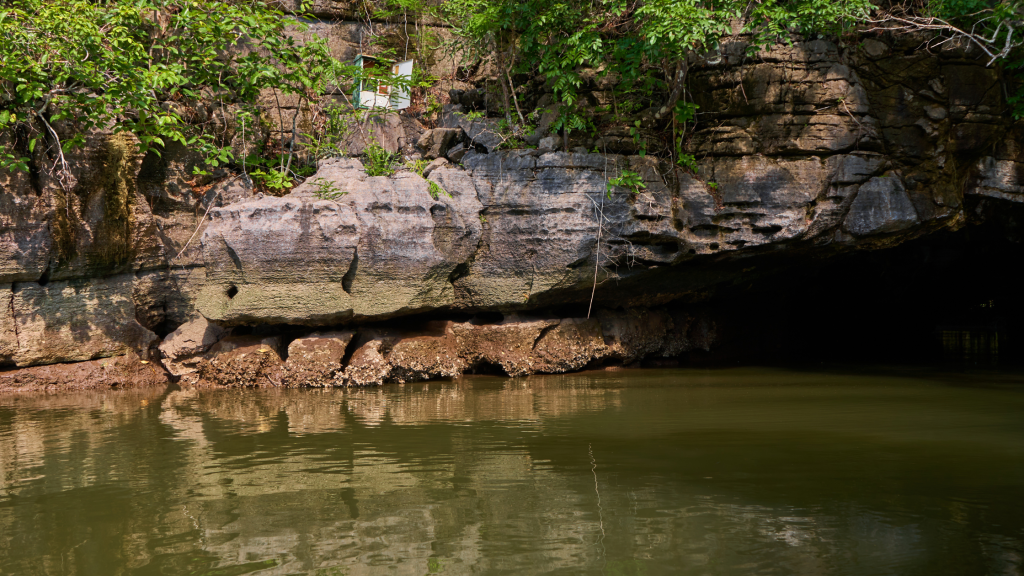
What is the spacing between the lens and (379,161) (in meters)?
10.5

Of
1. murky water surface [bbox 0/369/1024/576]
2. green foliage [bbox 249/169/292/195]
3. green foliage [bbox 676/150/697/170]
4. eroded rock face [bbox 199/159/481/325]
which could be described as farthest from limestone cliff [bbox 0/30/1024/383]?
murky water surface [bbox 0/369/1024/576]

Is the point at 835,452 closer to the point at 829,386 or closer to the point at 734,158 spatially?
the point at 829,386

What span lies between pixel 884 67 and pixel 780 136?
177cm

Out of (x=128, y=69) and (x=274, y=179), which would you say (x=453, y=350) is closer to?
(x=274, y=179)

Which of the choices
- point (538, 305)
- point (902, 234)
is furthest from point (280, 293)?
point (902, 234)

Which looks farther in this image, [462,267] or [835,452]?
[462,267]

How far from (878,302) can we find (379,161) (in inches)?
513

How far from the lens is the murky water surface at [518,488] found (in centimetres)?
343

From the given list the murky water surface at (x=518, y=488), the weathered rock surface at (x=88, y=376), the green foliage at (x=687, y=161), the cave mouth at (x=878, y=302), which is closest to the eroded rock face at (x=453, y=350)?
Result: the weathered rock surface at (x=88, y=376)

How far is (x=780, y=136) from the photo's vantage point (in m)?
9.84

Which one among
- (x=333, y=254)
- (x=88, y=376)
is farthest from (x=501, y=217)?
(x=88, y=376)

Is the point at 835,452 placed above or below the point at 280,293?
below

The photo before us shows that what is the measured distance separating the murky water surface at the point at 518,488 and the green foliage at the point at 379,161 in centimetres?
388

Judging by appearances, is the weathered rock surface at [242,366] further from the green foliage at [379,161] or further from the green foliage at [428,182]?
the green foliage at [428,182]
